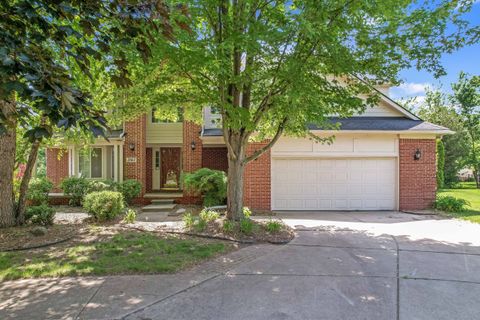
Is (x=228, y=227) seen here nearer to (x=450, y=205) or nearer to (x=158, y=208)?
(x=158, y=208)

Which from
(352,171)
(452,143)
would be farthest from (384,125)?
(452,143)

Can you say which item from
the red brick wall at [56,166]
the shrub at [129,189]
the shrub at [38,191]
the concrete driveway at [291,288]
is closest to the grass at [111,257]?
the concrete driveway at [291,288]

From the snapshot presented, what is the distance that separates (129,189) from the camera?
41.7ft

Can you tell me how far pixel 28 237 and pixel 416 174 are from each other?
12.5m

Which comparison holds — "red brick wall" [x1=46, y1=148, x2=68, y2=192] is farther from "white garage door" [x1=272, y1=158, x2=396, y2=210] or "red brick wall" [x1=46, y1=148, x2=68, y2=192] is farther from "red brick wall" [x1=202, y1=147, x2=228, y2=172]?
"white garage door" [x1=272, y1=158, x2=396, y2=210]

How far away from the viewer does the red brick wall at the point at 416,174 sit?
11.6 m

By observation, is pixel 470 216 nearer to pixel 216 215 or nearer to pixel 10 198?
pixel 216 215

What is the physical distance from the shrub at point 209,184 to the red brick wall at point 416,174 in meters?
6.80

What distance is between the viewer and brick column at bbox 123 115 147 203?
13.5 meters

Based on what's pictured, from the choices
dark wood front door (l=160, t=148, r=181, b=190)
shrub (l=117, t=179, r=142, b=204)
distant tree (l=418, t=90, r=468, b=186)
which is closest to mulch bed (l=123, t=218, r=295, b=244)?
shrub (l=117, t=179, r=142, b=204)

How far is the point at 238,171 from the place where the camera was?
325 inches

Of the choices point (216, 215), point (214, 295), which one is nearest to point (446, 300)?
point (214, 295)

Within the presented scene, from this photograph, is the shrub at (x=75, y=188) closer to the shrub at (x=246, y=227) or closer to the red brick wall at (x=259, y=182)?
the red brick wall at (x=259, y=182)

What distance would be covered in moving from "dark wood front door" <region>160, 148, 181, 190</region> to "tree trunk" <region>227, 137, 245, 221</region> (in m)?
8.01
